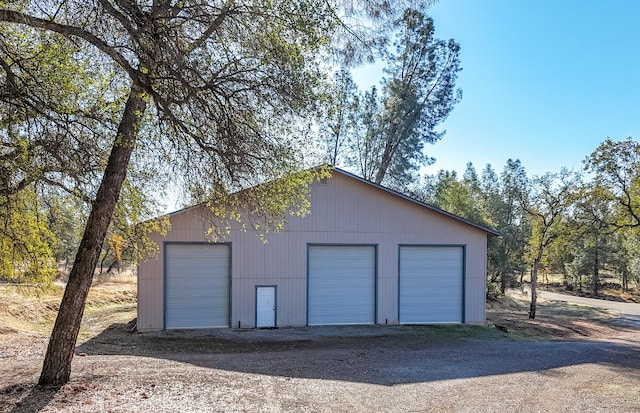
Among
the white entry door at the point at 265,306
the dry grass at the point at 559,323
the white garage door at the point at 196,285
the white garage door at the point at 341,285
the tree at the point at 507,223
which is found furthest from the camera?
the tree at the point at 507,223

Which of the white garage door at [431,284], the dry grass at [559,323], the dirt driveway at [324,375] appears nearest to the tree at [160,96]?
the dirt driveway at [324,375]

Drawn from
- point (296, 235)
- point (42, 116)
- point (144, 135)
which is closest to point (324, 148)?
point (144, 135)

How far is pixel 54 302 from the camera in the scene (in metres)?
17.6

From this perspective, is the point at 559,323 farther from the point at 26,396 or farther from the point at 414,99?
the point at 26,396

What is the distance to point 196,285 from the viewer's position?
1402cm

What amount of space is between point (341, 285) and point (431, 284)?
3.17 m

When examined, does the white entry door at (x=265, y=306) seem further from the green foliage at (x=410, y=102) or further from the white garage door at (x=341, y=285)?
the green foliage at (x=410, y=102)

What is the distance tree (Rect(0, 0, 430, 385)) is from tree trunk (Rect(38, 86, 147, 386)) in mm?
17

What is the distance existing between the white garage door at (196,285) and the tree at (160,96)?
6850 mm

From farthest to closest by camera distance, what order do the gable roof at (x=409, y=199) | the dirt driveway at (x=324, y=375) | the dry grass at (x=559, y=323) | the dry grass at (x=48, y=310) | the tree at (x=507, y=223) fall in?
the tree at (x=507, y=223) < the dry grass at (x=559, y=323) < the gable roof at (x=409, y=199) < the dry grass at (x=48, y=310) < the dirt driveway at (x=324, y=375)

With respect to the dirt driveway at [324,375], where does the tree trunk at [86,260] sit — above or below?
above

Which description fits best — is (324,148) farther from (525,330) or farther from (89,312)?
(89,312)

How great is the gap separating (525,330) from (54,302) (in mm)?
17729

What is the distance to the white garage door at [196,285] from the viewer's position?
45.3 ft
